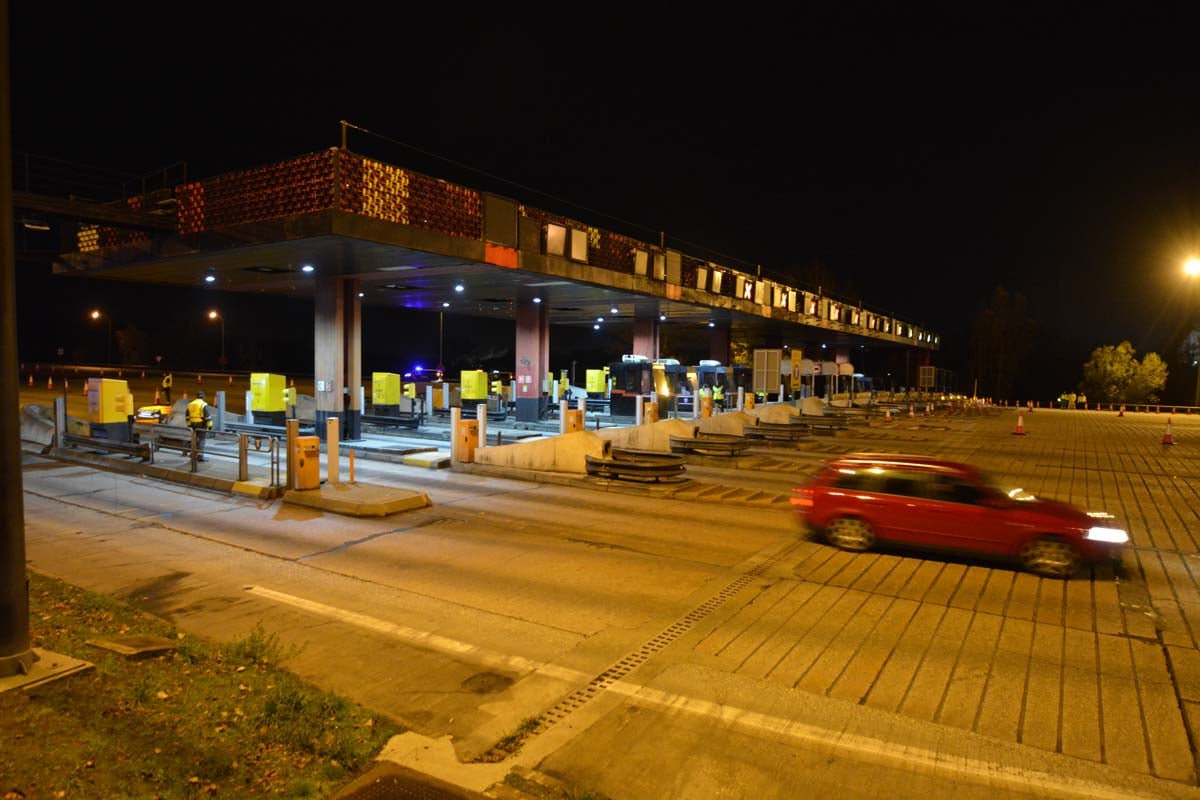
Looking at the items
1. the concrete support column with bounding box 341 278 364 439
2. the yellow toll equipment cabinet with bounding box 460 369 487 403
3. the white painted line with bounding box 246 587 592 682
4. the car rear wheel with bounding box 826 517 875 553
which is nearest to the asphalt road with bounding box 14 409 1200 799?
the white painted line with bounding box 246 587 592 682

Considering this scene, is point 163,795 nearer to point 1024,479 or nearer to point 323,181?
point 323,181

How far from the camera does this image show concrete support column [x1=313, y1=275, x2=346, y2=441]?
22016 millimetres

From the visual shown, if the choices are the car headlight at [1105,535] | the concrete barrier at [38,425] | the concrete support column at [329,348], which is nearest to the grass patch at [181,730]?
the car headlight at [1105,535]

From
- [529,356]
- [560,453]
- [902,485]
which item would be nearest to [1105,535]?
[902,485]

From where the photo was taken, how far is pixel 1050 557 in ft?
30.9

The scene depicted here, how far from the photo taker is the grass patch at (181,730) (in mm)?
4023

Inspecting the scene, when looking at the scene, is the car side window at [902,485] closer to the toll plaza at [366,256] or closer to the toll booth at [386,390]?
the toll plaza at [366,256]

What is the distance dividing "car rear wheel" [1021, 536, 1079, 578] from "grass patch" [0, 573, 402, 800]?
28.0 ft

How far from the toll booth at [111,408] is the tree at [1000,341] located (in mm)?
82372

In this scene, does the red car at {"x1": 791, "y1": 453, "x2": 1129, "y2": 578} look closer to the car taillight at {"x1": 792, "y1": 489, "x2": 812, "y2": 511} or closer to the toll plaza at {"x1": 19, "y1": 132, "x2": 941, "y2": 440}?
the car taillight at {"x1": 792, "y1": 489, "x2": 812, "y2": 511}

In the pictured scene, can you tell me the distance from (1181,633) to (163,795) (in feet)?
30.5

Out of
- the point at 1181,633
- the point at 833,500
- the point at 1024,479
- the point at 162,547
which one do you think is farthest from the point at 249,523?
the point at 1024,479

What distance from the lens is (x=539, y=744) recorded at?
16.4 ft

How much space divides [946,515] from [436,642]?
281 inches
